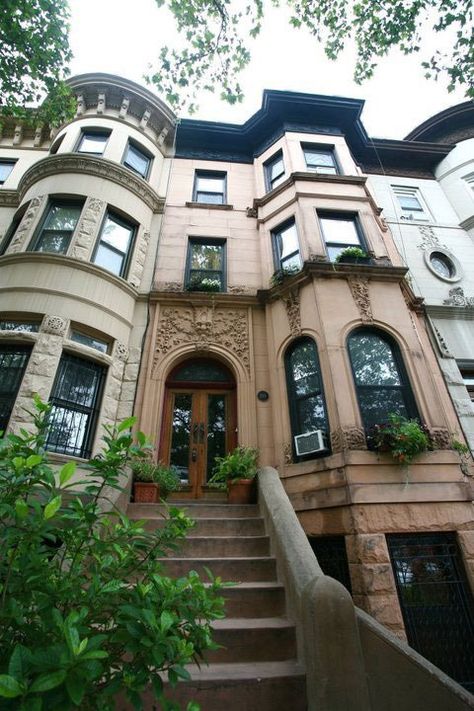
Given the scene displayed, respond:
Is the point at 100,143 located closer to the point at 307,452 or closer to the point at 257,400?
the point at 257,400

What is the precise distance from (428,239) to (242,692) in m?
11.6

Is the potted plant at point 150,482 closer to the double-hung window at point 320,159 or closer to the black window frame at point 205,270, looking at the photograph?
the black window frame at point 205,270

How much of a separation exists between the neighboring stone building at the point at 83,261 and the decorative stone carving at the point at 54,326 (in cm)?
2

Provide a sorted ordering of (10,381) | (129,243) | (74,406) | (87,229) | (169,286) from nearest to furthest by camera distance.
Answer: (10,381) → (74,406) → (87,229) → (169,286) → (129,243)

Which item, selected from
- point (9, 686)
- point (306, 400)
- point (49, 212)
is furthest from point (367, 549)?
point (49, 212)

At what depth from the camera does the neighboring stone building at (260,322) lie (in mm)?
5316

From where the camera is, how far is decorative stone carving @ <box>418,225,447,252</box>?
10384 millimetres

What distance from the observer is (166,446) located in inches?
293

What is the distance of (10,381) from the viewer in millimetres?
6461

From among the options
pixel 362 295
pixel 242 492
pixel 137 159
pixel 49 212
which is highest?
pixel 137 159

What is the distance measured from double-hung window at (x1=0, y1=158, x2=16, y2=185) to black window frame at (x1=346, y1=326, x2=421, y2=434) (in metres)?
12.2

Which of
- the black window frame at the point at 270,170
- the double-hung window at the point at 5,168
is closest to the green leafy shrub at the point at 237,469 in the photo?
the black window frame at the point at 270,170

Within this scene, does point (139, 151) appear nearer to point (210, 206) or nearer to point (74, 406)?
point (210, 206)

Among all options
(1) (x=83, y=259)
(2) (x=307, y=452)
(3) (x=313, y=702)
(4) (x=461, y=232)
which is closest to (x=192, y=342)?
(1) (x=83, y=259)
